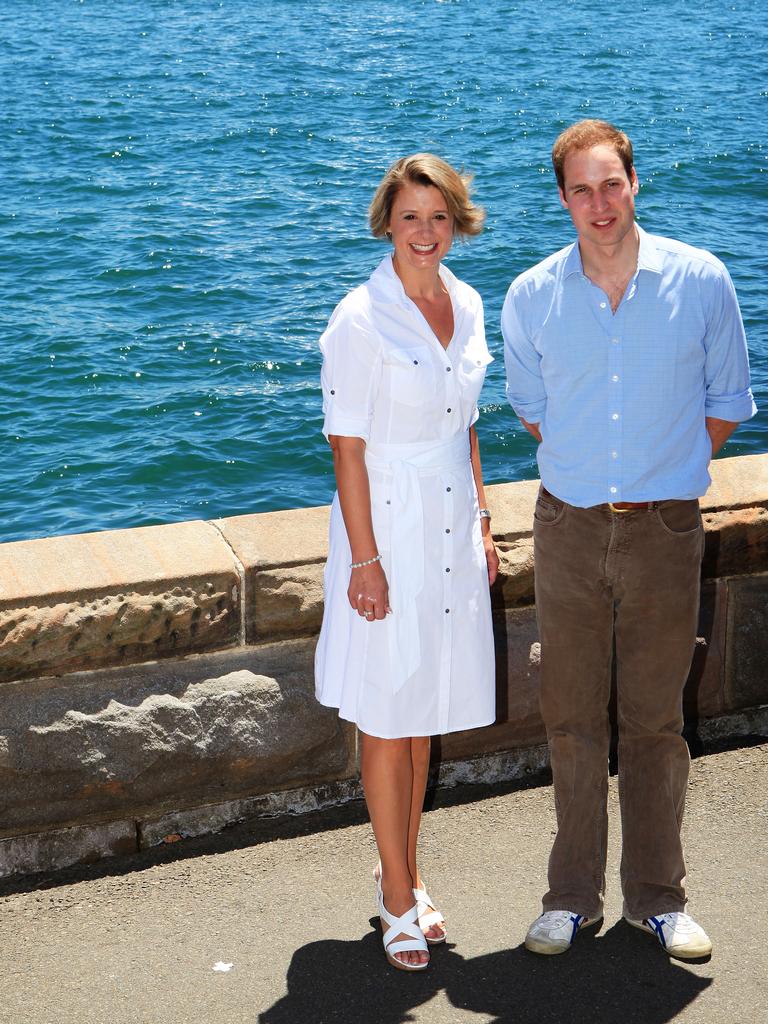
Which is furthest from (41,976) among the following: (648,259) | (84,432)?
(84,432)

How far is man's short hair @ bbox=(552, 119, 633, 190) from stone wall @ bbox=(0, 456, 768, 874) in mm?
1231

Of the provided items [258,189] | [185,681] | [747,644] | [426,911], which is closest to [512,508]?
[747,644]

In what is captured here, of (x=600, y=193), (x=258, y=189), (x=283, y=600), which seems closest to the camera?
Answer: (x=600, y=193)

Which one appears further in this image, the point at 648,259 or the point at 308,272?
the point at 308,272

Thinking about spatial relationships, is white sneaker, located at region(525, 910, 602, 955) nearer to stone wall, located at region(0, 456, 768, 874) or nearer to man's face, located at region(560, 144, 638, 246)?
stone wall, located at region(0, 456, 768, 874)

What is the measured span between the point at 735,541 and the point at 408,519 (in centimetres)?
136

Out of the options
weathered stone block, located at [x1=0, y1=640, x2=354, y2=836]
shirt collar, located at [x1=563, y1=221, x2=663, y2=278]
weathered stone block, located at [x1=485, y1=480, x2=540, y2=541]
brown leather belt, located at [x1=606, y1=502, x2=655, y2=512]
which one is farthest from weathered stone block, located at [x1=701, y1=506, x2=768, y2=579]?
weathered stone block, located at [x1=0, y1=640, x2=354, y2=836]

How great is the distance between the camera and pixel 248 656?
13.1ft

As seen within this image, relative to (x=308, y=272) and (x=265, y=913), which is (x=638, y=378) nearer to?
(x=265, y=913)

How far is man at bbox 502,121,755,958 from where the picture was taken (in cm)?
334

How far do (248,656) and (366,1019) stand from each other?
44.1 inches

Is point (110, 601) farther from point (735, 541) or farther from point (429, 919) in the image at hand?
point (735, 541)

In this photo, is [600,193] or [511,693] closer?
[600,193]

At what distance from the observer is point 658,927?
354 centimetres
